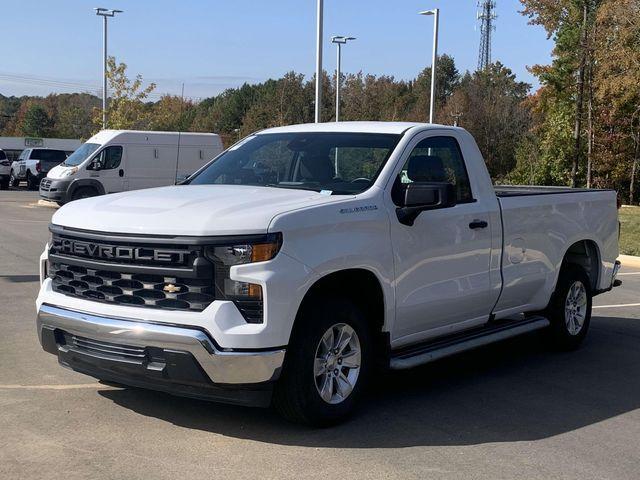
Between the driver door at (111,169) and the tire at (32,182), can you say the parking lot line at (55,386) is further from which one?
the tire at (32,182)

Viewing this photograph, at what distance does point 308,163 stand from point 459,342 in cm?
184

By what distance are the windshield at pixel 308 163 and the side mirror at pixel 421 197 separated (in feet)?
1.00

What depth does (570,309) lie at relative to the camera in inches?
311

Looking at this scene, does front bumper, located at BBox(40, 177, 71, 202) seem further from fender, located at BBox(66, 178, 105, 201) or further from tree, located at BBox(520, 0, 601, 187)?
tree, located at BBox(520, 0, 601, 187)

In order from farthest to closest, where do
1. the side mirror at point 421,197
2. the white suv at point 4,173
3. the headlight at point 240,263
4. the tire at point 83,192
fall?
the white suv at point 4,173 → the tire at point 83,192 → the side mirror at point 421,197 → the headlight at point 240,263

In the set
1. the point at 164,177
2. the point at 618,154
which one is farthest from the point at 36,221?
the point at 618,154

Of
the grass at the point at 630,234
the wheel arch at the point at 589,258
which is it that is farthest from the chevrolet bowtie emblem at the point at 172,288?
the grass at the point at 630,234

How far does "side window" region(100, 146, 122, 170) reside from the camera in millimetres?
24656

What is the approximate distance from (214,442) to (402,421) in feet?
4.39

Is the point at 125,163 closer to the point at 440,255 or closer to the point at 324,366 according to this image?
the point at 440,255

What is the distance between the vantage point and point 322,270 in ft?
16.5

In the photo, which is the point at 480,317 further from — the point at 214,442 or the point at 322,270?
the point at 214,442

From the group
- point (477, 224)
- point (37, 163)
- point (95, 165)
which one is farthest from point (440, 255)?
point (37, 163)

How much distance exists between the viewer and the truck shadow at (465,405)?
520 cm
